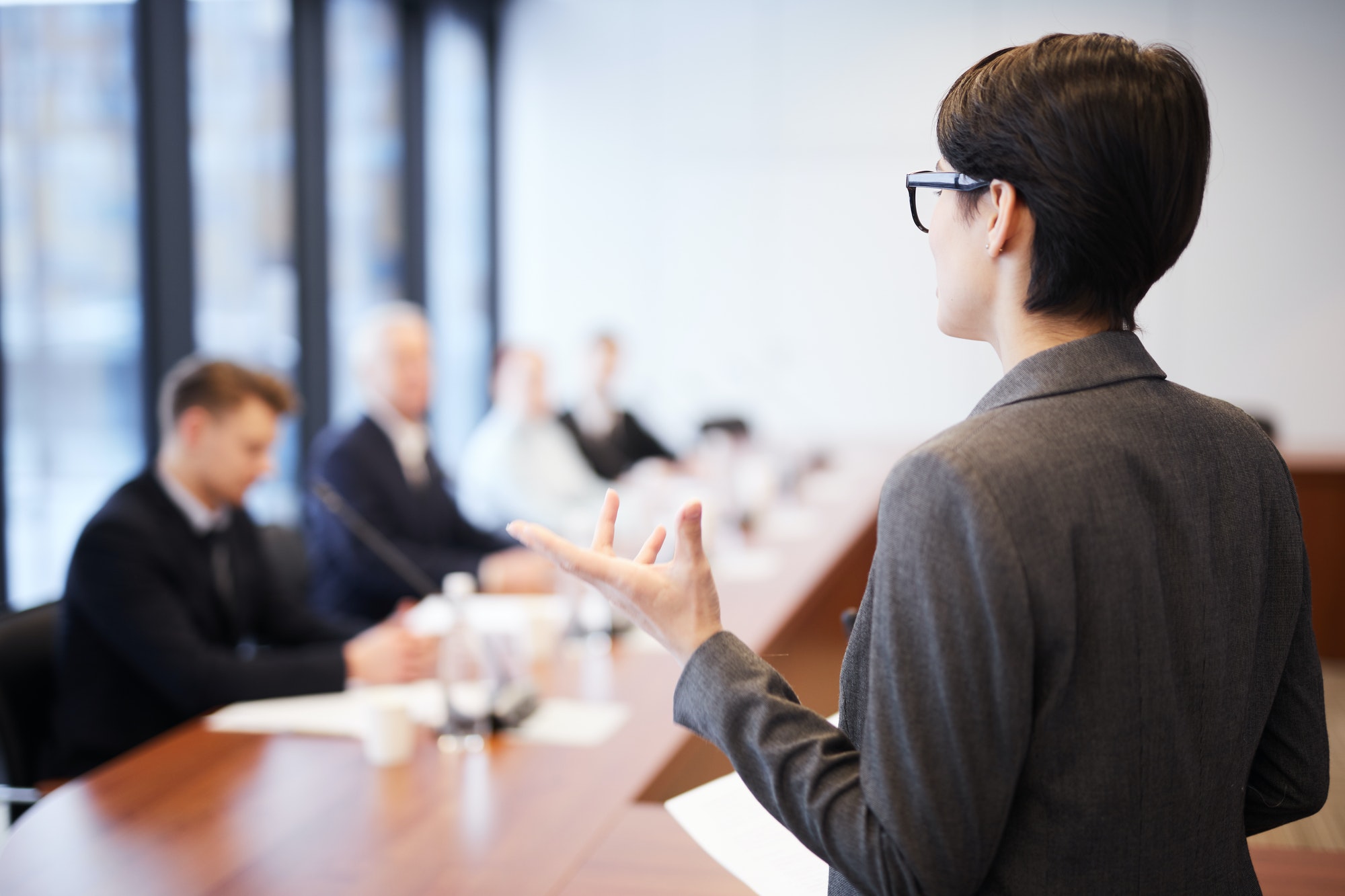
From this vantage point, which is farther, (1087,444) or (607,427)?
(607,427)

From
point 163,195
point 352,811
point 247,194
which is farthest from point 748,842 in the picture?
point 247,194

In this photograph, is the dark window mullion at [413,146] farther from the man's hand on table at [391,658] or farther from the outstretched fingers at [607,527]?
the outstretched fingers at [607,527]

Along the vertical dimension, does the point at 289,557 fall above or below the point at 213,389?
below

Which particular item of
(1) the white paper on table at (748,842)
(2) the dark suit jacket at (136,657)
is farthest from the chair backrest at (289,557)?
(1) the white paper on table at (748,842)

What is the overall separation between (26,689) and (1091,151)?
218 centimetres

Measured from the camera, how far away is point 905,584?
0.73 metres

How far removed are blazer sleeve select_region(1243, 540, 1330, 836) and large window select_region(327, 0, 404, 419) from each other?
4812 mm

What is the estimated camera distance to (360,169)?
236 inches

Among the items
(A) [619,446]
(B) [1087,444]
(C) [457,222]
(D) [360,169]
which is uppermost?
(D) [360,169]

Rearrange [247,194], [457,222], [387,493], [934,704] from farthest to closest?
[457,222] < [247,194] < [387,493] < [934,704]

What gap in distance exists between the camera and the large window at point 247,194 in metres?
4.42

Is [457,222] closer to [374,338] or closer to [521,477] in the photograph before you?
[521,477]

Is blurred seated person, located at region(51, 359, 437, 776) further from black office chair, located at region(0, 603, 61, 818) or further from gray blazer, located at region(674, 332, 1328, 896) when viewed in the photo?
gray blazer, located at region(674, 332, 1328, 896)

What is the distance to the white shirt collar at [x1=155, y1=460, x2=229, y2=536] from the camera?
2.44 meters
